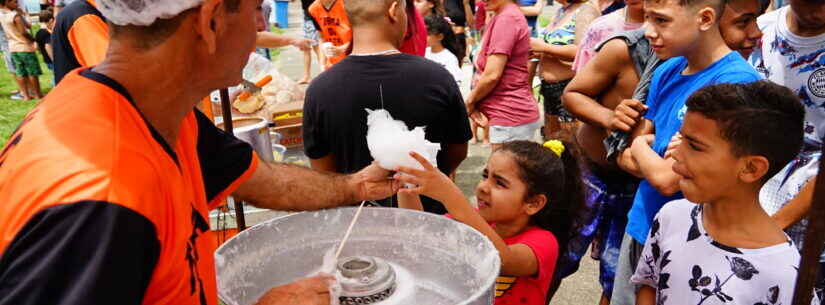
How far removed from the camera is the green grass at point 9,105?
7502 mm

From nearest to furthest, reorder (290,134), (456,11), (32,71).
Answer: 1. (290,134)
2. (456,11)
3. (32,71)

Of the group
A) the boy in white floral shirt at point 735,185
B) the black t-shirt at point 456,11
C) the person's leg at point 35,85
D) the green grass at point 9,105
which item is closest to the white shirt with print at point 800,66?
the boy in white floral shirt at point 735,185

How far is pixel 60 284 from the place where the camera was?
79cm

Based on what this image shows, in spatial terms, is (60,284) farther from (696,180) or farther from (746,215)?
(746,215)

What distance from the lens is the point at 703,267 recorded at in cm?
160

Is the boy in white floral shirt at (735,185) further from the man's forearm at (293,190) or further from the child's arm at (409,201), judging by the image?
the man's forearm at (293,190)

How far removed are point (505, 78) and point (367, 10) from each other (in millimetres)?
1834

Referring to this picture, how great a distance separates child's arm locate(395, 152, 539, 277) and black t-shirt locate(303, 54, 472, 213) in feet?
1.82

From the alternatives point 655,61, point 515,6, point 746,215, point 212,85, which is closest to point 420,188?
point 212,85

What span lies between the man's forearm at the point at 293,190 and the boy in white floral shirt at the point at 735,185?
3.48 feet

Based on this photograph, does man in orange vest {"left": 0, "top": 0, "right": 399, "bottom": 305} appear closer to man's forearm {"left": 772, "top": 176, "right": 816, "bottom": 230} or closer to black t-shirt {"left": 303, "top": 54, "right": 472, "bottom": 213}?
black t-shirt {"left": 303, "top": 54, "right": 472, "bottom": 213}

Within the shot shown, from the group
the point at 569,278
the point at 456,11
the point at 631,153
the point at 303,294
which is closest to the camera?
the point at 303,294

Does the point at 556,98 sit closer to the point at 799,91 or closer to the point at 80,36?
the point at 799,91

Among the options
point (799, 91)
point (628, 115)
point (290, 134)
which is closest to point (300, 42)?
point (290, 134)
